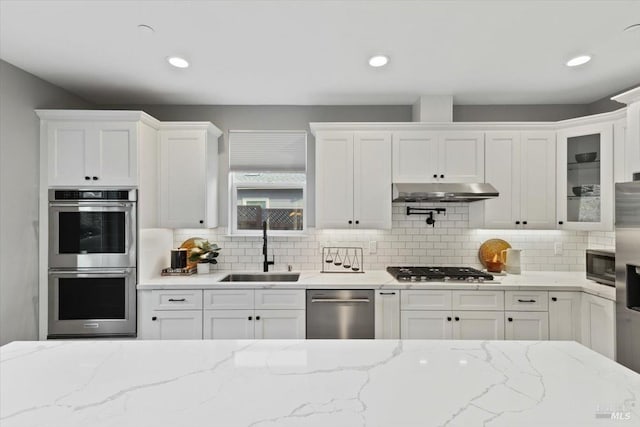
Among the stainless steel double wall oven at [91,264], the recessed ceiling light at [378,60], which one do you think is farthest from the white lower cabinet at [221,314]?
the recessed ceiling light at [378,60]

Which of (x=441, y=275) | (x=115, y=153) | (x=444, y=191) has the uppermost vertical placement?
(x=115, y=153)

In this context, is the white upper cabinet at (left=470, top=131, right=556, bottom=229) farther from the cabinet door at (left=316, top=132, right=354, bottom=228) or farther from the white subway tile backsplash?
the cabinet door at (left=316, top=132, right=354, bottom=228)

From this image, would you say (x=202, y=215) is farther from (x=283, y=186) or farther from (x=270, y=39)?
(x=270, y=39)

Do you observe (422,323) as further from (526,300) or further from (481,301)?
(526,300)

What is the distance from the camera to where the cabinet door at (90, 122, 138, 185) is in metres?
2.82

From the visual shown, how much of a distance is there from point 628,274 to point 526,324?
852 mm

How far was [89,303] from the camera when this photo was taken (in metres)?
2.80

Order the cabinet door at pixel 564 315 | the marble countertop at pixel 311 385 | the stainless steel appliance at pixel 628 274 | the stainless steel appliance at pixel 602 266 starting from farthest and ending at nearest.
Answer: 1. the cabinet door at pixel 564 315
2. the stainless steel appliance at pixel 602 266
3. the stainless steel appliance at pixel 628 274
4. the marble countertop at pixel 311 385

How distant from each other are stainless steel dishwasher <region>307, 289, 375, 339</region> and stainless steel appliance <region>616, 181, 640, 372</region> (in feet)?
5.68

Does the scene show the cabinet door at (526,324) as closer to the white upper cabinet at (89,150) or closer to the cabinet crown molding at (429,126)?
the cabinet crown molding at (429,126)

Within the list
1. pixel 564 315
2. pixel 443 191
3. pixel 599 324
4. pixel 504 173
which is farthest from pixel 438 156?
pixel 599 324

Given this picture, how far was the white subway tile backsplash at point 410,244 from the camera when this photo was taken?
3.48 m

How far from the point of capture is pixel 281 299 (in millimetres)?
2875

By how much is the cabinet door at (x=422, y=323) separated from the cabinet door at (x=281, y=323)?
87cm
